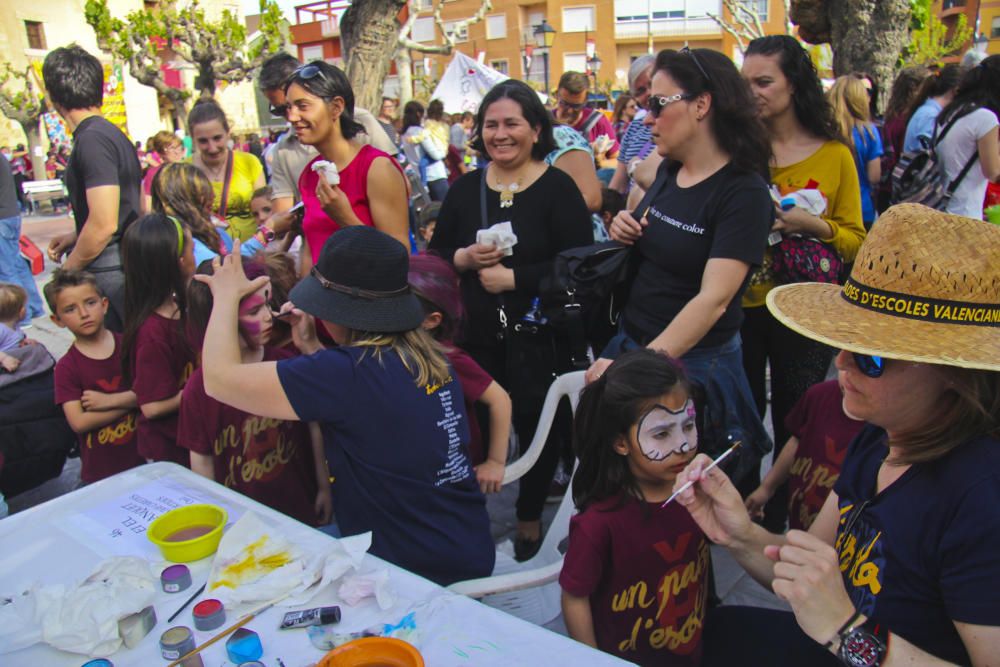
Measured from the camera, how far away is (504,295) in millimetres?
2707

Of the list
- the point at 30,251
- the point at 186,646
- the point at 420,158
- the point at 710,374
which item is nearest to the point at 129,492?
the point at 186,646

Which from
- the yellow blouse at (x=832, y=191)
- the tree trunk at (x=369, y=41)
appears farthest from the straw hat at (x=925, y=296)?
the tree trunk at (x=369, y=41)

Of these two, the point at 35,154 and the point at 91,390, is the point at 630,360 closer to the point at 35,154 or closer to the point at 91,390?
the point at 91,390

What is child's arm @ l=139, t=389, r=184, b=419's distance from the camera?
250 centimetres

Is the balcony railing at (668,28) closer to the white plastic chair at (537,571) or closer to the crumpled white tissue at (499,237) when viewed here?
the crumpled white tissue at (499,237)

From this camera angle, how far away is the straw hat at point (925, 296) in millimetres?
1078

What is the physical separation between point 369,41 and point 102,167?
4189 mm

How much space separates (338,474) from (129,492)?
1.88ft

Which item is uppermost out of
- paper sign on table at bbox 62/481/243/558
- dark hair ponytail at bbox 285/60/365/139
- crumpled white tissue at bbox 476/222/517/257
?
dark hair ponytail at bbox 285/60/365/139

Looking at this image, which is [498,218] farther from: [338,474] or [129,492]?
[129,492]

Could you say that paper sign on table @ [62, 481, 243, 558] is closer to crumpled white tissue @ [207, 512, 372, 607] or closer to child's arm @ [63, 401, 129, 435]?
crumpled white tissue @ [207, 512, 372, 607]

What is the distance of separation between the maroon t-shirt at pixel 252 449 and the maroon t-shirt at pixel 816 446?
5.13ft

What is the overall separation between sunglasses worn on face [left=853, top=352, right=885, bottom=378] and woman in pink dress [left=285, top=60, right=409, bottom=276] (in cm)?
186

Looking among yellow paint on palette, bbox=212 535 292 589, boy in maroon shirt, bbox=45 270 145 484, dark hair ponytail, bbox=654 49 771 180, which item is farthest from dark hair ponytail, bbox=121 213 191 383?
dark hair ponytail, bbox=654 49 771 180
